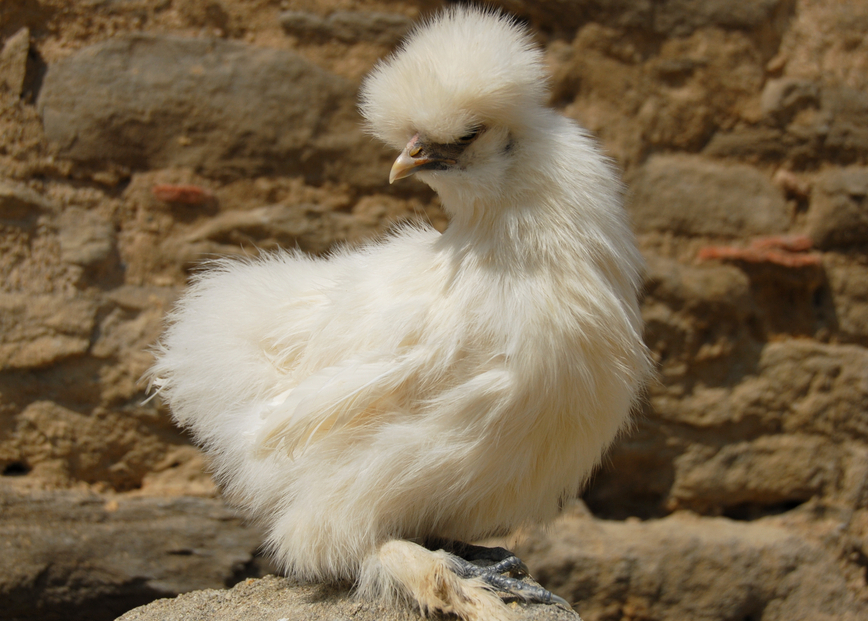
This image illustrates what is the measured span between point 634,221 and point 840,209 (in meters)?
0.91

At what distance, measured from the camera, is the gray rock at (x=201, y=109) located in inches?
97.6

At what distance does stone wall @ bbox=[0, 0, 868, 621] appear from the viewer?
2400 mm

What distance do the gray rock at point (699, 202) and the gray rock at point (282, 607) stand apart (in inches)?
75.5

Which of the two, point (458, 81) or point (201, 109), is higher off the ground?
point (458, 81)

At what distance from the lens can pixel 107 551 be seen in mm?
2305

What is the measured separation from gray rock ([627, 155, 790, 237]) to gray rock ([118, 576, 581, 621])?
1.92 m

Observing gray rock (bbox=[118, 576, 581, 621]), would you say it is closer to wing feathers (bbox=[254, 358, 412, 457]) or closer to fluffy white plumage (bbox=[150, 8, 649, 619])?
fluffy white plumage (bbox=[150, 8, 649, 619])

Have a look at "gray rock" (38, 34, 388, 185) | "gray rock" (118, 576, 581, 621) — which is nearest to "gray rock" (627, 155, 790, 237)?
"gray rock" (38, 34, 388, 185)

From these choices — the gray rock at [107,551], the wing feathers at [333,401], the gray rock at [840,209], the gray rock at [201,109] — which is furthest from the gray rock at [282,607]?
the gray rock at [840,209]

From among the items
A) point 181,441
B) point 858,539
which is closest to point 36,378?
point 181,441

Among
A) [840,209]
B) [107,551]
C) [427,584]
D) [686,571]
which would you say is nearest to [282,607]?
[427,584]

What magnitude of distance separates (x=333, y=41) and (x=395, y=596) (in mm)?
2141

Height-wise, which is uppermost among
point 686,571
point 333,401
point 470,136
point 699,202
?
point 470,136

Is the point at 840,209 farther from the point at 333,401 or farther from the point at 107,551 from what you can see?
the point at 107,551
